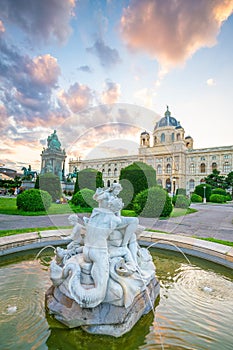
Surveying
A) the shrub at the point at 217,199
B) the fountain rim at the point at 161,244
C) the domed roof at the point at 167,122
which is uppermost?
the domed roof at the point at 167,122

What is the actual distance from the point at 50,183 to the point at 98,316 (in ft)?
58.3

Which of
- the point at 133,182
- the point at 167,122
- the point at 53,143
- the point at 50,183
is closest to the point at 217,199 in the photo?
the point at 133,182

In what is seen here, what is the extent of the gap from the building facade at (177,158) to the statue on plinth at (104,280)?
5390 cm

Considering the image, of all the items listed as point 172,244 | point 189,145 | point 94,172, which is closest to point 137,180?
point 94,172

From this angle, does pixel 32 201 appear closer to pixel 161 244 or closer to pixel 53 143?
pixel 161 244

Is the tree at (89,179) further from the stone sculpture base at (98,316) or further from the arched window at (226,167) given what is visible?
the arched window at (226,167)

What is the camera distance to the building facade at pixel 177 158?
58.0m

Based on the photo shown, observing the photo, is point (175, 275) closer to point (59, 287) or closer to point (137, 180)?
point (59, 287)

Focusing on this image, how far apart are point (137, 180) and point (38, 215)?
646 cm

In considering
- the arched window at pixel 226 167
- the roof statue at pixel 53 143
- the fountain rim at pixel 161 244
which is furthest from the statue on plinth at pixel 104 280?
the arched window at pixel 226 167

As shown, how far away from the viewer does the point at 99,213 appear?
9.75ft

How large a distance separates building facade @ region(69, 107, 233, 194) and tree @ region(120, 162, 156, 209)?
42.4m

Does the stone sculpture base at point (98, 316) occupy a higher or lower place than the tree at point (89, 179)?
lower

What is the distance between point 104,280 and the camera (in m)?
2.54
